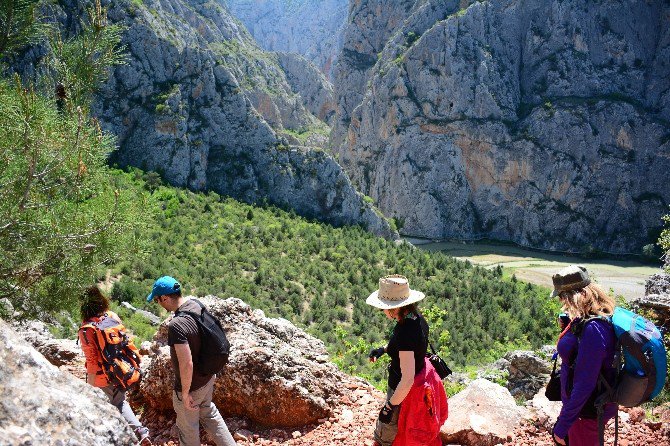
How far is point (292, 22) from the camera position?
11712 cm

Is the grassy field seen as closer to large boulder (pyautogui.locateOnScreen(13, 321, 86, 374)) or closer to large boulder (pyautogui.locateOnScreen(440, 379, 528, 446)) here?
large boulder (pyautogui.locateOnScreen(440, 379, 528, 446))

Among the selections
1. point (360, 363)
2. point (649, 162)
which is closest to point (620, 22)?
point (649, 162)

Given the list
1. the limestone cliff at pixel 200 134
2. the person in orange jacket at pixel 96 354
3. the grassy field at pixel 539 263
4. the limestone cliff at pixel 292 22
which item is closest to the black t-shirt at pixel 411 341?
the person in orange jacket at pixel 96 354

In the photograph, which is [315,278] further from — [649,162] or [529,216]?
[649,162]

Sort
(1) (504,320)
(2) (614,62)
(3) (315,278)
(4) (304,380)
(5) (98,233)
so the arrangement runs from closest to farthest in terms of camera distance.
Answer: (5) (98,233) → (4) (304,380) → (1) (504,320) → (3) (315,278) → (2) (614,62)

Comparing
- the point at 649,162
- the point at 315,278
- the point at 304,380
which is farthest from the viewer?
the point at 649,162

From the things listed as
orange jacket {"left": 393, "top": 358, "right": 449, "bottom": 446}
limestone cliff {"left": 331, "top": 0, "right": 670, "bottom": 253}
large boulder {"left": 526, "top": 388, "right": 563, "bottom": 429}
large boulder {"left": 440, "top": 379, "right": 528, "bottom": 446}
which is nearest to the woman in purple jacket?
orange jacket {"left": 393, "top": 358, "right": 449, "bottom": 446}

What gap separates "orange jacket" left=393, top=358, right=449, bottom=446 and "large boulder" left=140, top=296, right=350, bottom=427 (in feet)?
5.61

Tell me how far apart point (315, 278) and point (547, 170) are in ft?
126

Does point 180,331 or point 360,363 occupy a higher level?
point 180,331

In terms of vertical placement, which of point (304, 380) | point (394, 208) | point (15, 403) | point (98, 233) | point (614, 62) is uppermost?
point (614, 62)

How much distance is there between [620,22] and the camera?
49281mm

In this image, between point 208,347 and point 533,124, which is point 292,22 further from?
point 208,347

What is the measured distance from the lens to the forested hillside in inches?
611
